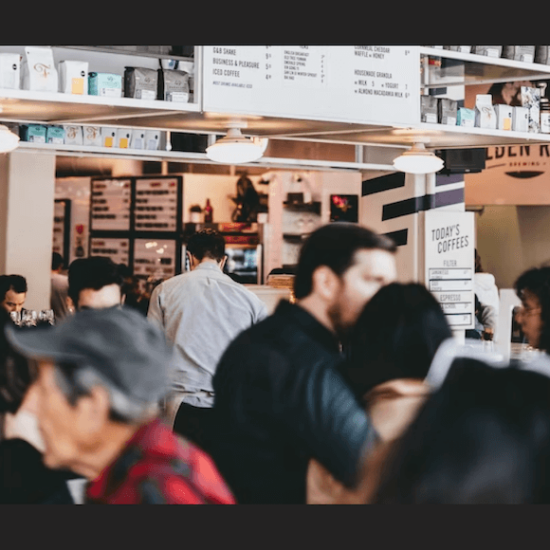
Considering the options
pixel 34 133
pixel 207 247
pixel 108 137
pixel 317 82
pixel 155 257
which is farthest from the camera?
pixel 155 257

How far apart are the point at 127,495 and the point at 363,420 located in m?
0.63

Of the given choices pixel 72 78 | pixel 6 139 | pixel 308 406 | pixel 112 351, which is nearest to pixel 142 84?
pixel 72 78

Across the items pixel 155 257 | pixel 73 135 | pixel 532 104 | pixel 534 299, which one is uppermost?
pixel 532 104

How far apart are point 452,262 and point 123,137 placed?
270cm

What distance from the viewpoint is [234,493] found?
2.05 m

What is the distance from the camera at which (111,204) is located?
9.95 m

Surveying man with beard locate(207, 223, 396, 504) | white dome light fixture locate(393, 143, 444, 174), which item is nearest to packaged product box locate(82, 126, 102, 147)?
white dome light fixture locate(393, 143, 444, 174)

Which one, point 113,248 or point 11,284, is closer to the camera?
point 11,284

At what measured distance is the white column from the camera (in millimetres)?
6855

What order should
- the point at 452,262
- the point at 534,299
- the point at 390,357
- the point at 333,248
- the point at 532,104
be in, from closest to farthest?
the point at 390,357, the point at 333,248, the point at 534,299, the point at 532,104, the point at 452,262

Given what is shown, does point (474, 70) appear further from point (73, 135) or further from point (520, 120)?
point (73, 135)

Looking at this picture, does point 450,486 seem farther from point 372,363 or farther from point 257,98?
point 257,98

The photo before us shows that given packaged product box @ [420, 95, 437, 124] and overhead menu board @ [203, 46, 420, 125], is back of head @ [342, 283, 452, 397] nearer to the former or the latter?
overhead menu board @ [203, 46, 420, 125]

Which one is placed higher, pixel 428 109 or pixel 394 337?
pixel 428 109
